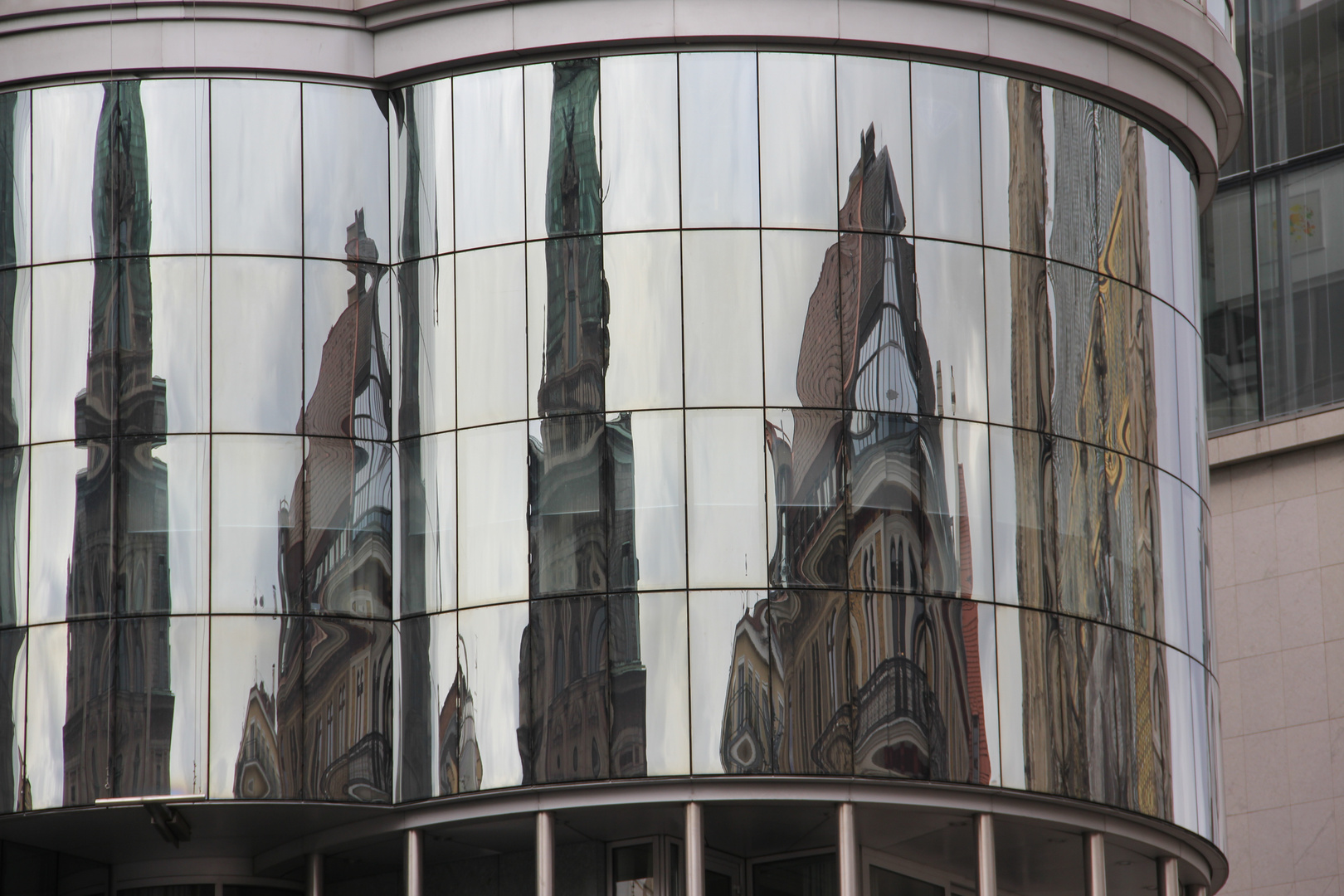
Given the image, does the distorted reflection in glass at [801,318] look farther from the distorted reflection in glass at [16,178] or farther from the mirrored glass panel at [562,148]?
the distorted reflection in glass at [16,178]

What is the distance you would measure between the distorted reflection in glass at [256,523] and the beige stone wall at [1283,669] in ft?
74.9

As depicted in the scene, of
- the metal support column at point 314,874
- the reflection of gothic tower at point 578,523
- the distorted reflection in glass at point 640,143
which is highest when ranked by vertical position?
the distorted reflection in glass at point 640,143

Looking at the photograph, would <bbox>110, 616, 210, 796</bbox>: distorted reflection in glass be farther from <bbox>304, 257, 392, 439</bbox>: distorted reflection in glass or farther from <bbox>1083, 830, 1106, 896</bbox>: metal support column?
<bbox>1083, 830, 1106, 896</bbox>: metal support column

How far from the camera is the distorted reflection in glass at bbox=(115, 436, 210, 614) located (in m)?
32.0

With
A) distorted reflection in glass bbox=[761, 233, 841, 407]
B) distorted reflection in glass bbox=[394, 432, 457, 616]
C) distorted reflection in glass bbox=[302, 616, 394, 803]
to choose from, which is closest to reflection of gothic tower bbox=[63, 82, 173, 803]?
distorted reflection in glass bbox=[302, 616, 394, 803]

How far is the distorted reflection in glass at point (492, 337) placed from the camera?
106 ft

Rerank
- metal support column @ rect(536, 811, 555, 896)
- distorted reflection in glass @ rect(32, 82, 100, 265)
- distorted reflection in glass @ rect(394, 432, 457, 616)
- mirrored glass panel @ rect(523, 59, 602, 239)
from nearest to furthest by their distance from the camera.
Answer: metal support column @ rect(536, 811, 555, 896)
distorted reflection in glass @ rect(394, 432, 457, 616)
mirrored glass panel @ rect(523, 59, 602, 239)
distorted reflection in glass @ rect(32, 82, 100, 265)

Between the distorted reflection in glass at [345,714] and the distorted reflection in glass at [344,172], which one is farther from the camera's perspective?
the distorted reflection in glass at [344,172]

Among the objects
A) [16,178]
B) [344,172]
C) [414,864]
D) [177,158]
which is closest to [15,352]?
[16,178]

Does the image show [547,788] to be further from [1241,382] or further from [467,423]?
[1241,382]

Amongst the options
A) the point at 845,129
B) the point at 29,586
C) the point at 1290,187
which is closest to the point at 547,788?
the point at 29,586

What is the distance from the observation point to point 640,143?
107 feet

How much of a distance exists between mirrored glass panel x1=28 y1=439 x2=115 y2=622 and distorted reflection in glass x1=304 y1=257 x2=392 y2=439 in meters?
2.95

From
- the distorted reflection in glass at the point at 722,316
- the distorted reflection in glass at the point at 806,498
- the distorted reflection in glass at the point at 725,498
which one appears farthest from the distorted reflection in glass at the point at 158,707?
the distorted reflection in glass at the point at 806,498
